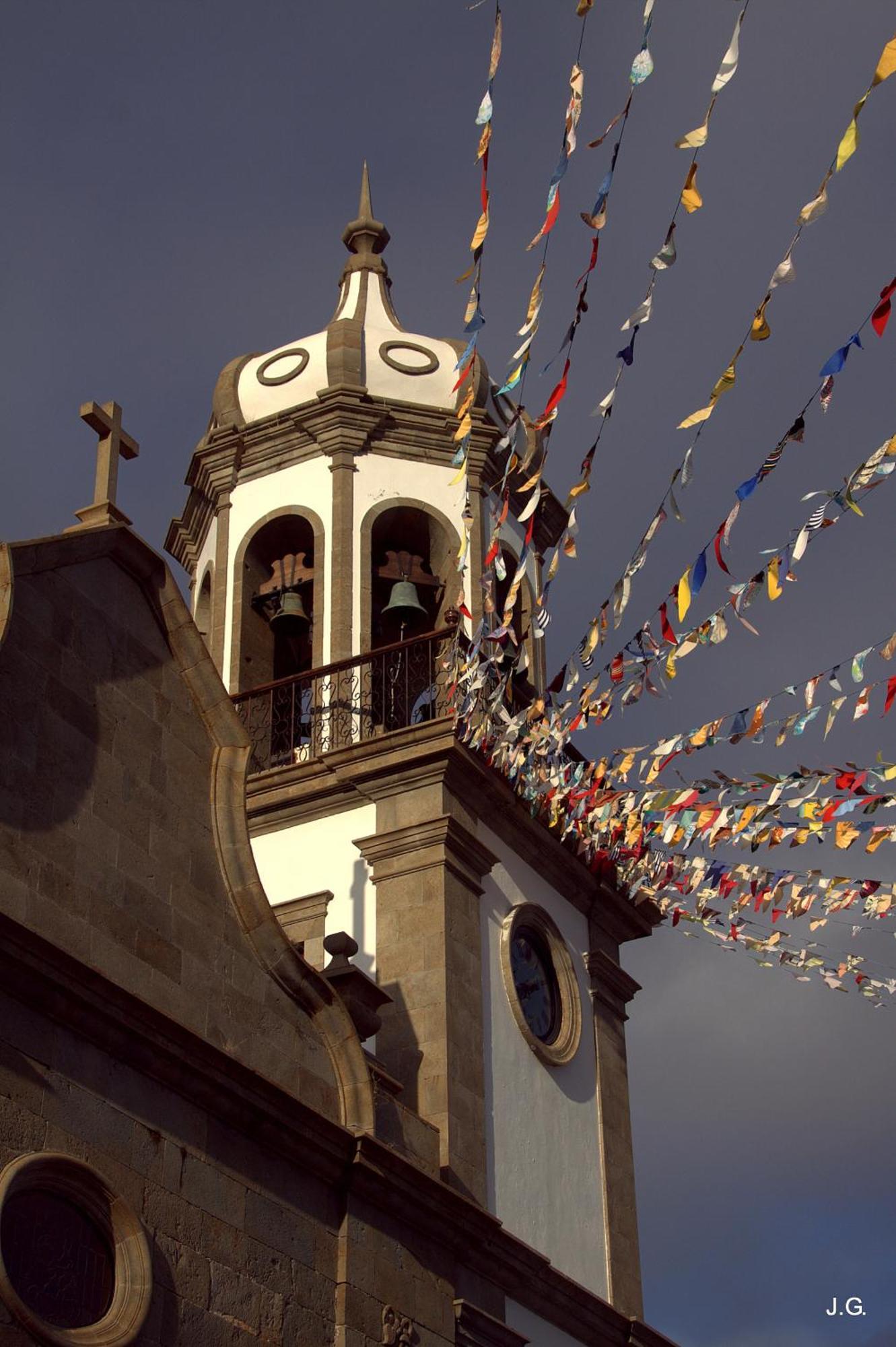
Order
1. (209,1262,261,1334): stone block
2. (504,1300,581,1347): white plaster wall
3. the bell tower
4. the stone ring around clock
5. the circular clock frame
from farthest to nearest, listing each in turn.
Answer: the stone ring around clock < the circular clock frame < the bell tower < (504,1300,581,1347): white plaster wall < (209,1262,261,1334): stone block

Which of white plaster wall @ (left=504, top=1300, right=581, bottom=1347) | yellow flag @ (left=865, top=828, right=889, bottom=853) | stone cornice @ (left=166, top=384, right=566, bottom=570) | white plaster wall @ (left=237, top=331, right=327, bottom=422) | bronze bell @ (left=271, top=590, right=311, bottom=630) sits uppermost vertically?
white plaster wall @ (left=237, top=331, right=327, bottom=422)

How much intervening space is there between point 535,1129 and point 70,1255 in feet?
19.8

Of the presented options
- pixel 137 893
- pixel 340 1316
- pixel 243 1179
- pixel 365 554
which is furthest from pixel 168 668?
pixel 365 554

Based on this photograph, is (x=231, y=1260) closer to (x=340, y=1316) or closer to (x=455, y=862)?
(x=340, y=1316)

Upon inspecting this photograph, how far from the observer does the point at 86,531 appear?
1276 cm

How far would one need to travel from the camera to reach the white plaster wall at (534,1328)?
48.1 ft

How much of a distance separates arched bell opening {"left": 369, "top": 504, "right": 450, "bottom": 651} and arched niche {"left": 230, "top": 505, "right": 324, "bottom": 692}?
0.58 m

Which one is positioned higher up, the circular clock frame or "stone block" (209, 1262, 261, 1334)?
the circular clock frame

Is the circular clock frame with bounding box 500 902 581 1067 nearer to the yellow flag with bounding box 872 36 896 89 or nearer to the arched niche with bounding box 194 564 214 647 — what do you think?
the arched niche with bounding box 194 564 214 647

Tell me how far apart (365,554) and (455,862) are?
11.7 feet

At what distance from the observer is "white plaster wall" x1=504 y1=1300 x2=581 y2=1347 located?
577 inches

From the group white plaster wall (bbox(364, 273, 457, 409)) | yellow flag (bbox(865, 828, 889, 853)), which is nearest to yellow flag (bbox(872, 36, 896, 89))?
yellow flag (bbox(865, 828, 889, 853))

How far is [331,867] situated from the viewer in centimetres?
1639

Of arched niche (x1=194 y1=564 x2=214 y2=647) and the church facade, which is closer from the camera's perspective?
the church facade
